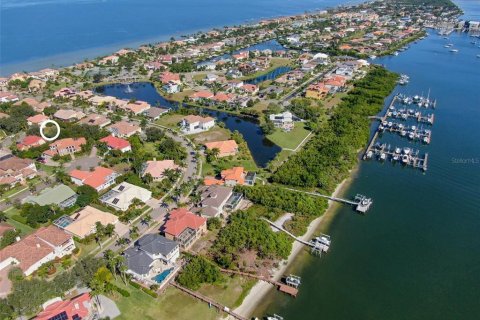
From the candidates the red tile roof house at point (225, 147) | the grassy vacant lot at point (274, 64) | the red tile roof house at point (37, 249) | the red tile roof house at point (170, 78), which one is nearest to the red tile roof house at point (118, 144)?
the red tile roof house at point (225, 147)

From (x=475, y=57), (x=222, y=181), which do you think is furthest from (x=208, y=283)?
(x=475, y=57)

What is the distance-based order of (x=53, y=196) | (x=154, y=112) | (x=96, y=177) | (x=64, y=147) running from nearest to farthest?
(x=53, y=196), (x=96, y=177), (x=64, y=147), (x=154, y=112)

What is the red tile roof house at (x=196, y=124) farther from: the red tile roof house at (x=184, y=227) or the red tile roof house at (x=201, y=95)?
the red tile roof house at (x=184, y=227)

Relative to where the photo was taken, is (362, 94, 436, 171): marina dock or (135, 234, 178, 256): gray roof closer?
(135, 234, 178, 256): gray roof

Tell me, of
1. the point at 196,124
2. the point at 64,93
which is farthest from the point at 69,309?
the point at 64,93

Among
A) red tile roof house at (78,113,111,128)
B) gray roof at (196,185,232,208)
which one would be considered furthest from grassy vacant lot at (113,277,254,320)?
red tile roof house at (78,113,111,128)

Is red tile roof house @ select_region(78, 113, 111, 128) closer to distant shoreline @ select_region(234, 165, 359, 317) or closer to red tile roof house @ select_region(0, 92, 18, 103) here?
red tile roof house @ select_region(0, 92, 18, 103)

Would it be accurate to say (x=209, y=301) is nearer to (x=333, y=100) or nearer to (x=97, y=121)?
(x=97, y=121)
